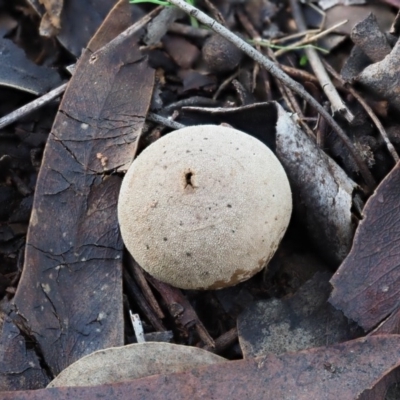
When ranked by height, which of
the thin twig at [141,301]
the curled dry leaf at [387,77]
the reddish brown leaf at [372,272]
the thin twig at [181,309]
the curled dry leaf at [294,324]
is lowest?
the thin twig at [141,301]

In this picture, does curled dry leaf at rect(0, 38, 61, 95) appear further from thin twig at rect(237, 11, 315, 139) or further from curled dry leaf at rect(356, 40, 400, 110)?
curled dry leaf at rect(356, 40, 400, 110)

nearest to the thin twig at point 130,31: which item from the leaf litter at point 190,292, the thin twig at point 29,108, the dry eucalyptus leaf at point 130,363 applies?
the leaf litter at point 190,292

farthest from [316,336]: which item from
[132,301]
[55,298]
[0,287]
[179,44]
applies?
[179,44]

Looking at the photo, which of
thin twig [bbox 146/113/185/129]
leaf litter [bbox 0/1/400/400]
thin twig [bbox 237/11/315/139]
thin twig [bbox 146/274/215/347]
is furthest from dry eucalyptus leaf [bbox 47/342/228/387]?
thin twig [bbox 237/11/315/139]

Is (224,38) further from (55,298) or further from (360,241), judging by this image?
(55,298)

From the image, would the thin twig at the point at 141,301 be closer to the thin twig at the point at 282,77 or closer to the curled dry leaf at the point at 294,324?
the curled dry leaf at the point at 294,324

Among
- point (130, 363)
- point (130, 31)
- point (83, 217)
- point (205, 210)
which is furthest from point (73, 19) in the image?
point (130, 363)
